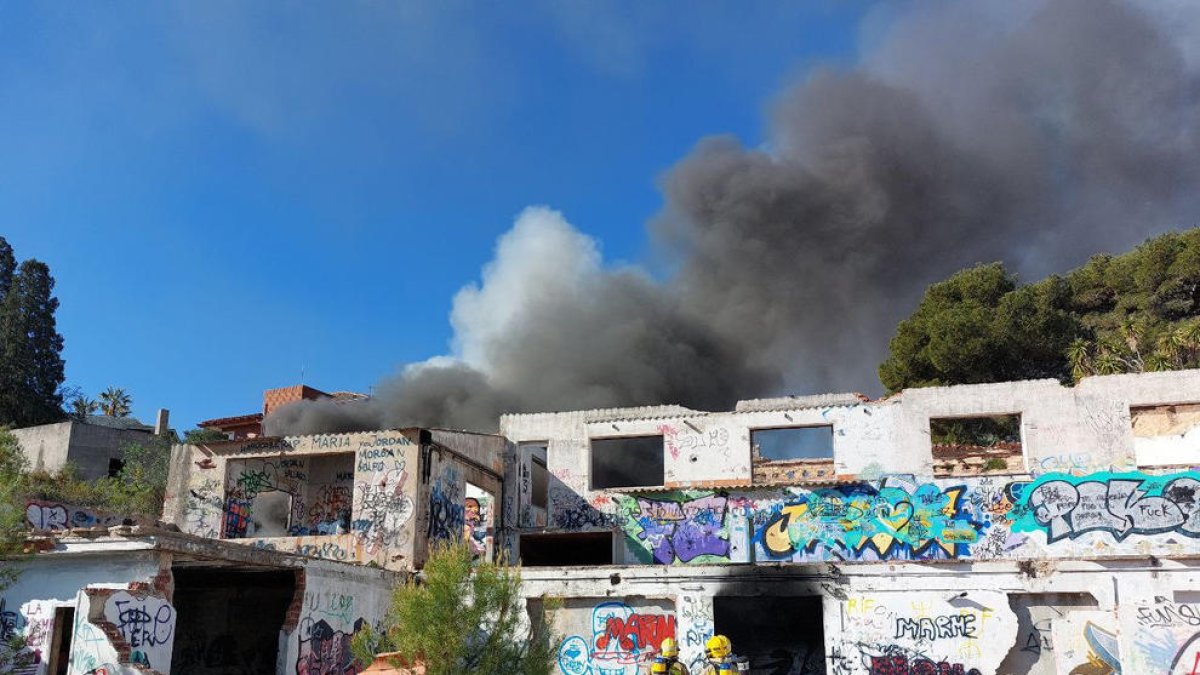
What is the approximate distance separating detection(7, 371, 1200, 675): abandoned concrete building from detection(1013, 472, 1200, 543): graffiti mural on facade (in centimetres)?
5

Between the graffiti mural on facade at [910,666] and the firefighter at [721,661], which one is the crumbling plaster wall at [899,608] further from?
the firefighter at [721,661]

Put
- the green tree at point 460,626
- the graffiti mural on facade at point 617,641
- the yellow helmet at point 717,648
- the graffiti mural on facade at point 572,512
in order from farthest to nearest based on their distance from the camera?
the graffiti mural on facade at point 572,512
the graffiti mural on facade at point 617,641
the green tree at point 460,626
the yellow helmet at point 717,648

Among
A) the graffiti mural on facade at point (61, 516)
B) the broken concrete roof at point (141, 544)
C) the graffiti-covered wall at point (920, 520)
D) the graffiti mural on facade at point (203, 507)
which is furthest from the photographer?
the graffiti mural on facade at point (203, 507)

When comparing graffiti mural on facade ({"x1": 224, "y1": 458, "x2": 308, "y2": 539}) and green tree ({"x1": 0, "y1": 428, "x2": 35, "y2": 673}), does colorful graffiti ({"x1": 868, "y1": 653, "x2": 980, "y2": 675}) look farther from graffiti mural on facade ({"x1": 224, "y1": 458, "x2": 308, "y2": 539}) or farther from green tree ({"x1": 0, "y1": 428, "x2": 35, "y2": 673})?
graffiti mural on facade ({"x1": 224, "y1": 458, "x2": 308, "y2": 539})

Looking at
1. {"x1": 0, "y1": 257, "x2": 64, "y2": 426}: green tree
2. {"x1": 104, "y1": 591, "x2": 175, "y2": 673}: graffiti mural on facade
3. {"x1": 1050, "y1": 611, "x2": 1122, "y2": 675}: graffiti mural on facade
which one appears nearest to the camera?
{"x1": 104, "y1": 591, "x2": 175, "y2": 673}: graffiti mural on facade

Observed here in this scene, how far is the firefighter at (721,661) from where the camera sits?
10.4 m

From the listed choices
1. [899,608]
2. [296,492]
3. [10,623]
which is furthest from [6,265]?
[899,608]

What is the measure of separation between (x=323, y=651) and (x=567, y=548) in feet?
38.9

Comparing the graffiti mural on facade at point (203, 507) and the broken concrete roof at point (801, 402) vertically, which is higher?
the broken concrete roof at point (801, 402)

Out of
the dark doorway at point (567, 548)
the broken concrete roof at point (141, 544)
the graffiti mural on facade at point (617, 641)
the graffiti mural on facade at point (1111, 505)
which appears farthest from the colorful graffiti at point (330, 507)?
the graffiti mural on facade at point (1111, 505)

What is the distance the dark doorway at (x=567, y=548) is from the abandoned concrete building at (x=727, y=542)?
10 cm

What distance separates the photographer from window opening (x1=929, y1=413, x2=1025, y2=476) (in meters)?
29.2

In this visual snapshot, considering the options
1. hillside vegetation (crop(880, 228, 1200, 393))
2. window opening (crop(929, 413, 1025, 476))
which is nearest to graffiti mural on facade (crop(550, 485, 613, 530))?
window opening (crop(929, 413, 1025, 476))

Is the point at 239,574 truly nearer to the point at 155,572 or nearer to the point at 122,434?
→ the point at 155,572
